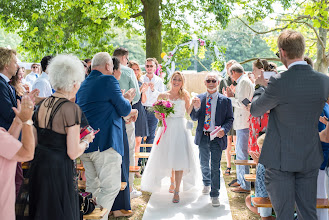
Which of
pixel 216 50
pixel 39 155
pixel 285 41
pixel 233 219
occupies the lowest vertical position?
pixel 233 219

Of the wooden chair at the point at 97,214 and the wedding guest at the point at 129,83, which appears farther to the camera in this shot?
the wedding guest at the point at 129,83

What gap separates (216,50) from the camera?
11.4m

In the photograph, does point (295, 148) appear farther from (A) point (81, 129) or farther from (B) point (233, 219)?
(B) point (233, 219)

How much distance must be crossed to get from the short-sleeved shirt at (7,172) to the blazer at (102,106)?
1595mm

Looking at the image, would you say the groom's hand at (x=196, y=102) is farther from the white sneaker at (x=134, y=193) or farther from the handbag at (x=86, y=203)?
the handbag at (x=86, y=203)

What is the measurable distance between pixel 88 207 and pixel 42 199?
0.81m

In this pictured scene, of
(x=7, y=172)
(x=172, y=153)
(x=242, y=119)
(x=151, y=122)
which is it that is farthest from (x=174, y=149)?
(x=7, y=172)

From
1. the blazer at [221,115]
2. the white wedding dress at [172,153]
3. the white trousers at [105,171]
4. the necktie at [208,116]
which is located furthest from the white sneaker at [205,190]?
the white trousers at [105,171]

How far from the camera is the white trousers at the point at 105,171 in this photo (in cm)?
461

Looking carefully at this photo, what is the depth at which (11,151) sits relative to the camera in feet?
9.49

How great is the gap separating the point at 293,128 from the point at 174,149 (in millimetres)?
3235

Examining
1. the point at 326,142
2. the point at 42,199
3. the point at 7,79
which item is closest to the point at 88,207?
the point at 42,199

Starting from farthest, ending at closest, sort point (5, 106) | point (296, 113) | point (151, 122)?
1. point (151, 122)
2. point (5, 106)
3. point (296, 113)

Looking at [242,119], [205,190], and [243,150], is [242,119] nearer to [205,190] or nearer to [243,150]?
[243,150]
